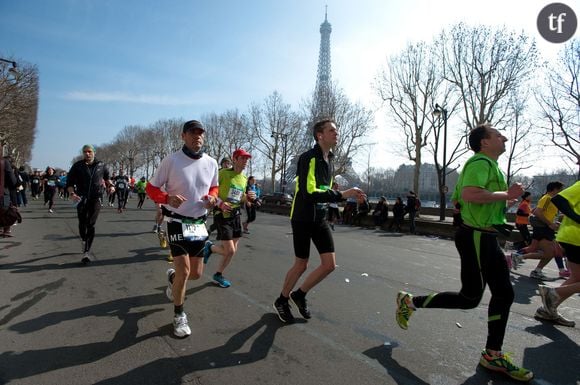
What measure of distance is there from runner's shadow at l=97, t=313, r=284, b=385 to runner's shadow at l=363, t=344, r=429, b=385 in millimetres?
907

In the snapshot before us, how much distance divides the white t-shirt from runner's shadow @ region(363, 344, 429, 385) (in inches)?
81.5

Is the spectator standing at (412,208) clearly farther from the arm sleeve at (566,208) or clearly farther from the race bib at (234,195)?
the arm sleeve at (566,208)

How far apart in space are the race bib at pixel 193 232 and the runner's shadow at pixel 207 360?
978 mm

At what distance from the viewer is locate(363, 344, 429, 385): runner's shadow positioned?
276cm

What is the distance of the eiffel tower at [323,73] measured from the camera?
39.2m

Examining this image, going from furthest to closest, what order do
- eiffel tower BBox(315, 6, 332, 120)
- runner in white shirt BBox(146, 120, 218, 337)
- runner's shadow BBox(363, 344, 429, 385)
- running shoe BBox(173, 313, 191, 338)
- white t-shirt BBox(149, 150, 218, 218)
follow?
1. eiffel tower BBox(315, 6, 332, 120)
2. white t-shirt BBox(149, 150, 218, 218)
3. runner in white shirt BBox(146, 120, 218, 337)
4. running shoe BBox(173, 313, 191, 338)
5. runner's shadow BBox(363, 344, 429, 385)

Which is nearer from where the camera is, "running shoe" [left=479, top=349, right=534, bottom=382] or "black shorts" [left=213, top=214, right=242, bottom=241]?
"running shoe" [left=479, top=349, right=534, bottom=382]

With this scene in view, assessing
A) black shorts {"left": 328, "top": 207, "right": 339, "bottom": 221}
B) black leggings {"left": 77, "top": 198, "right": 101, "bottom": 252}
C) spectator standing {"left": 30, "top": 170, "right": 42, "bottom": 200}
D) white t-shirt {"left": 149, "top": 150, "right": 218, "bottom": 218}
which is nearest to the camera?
white t-shirt {"left": 149, "top": 150, "right": 218, "bottom": 218}

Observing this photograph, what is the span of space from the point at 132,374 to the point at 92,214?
4.37m

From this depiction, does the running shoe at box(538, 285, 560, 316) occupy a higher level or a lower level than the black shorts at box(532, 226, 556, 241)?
lower

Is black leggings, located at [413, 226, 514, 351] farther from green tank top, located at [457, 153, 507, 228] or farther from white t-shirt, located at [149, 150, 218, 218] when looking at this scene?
white t-shirt, located at [149, 150, 218, 218]

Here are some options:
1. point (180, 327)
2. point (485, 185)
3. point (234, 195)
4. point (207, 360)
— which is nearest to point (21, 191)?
point (234, 195)

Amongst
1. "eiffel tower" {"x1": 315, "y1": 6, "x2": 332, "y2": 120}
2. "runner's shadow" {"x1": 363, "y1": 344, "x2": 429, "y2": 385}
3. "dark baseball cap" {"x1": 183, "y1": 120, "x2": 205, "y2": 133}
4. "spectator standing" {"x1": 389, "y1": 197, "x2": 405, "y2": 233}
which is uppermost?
"eiffel tower" {"x1": 315, "y1": 6, "x2": 332, "y2": 120}

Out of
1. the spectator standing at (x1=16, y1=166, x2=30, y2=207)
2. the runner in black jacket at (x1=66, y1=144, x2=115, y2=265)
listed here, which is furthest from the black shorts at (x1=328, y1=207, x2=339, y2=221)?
the spectator standing at (x1=16, y1=166, x2=30, y2=207)
